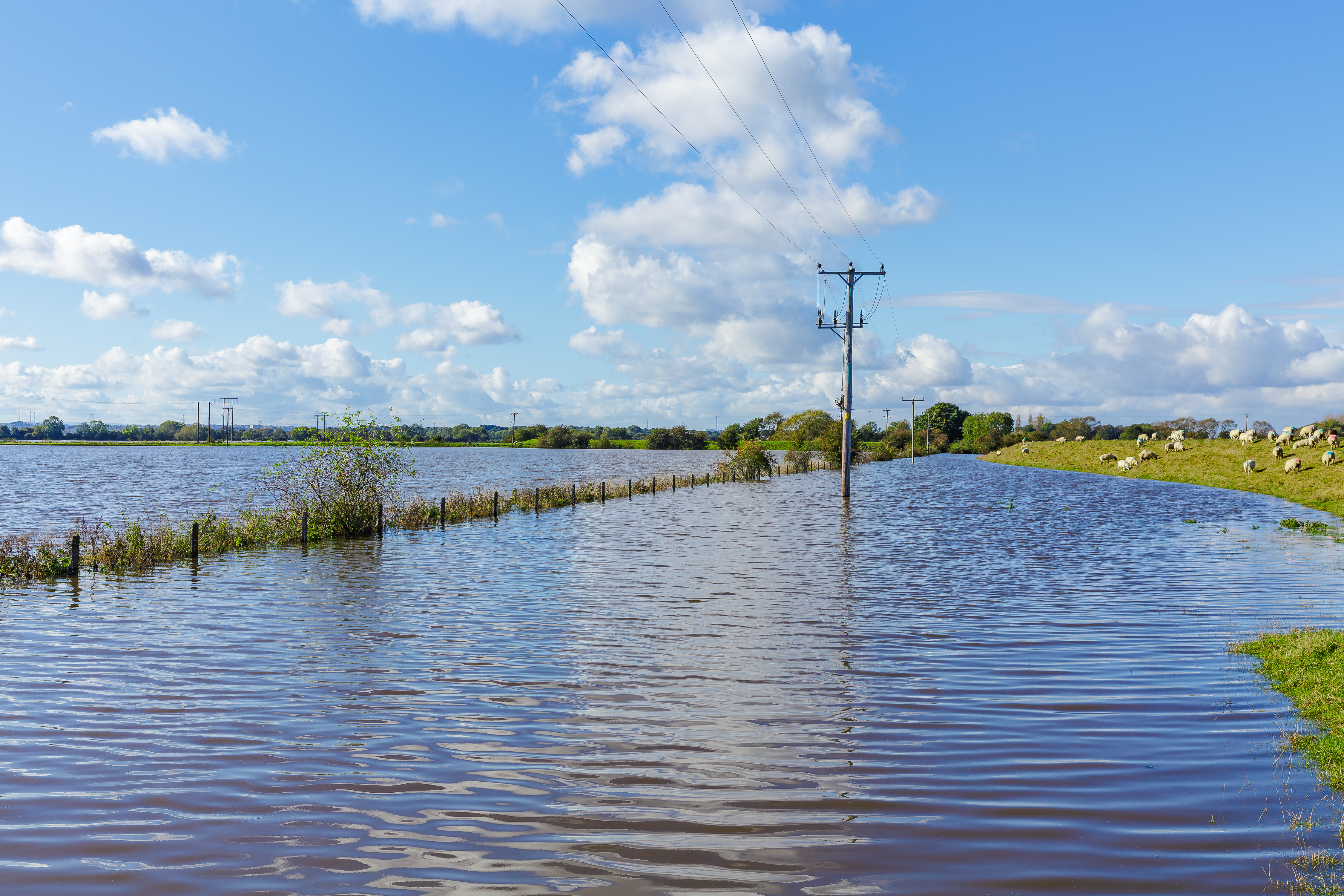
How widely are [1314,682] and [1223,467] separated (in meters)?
64.6

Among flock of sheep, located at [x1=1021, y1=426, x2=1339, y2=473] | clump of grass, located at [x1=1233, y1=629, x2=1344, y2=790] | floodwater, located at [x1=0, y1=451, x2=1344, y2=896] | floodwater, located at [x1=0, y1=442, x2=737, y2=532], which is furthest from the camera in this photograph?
flock of sheep, located at [x1=1021, y1=426, x2=1339, y2=473]

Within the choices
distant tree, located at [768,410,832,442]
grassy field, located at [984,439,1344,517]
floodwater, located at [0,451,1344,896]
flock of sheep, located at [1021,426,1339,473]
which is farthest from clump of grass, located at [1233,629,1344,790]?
distant tree, located at [768,410,832,442]

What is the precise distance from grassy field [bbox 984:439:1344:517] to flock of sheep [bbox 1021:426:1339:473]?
399 mm

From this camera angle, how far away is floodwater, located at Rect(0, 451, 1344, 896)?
17.5 ft

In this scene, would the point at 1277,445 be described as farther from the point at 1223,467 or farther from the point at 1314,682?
the point at 1314,682

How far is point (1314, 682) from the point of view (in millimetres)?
9086

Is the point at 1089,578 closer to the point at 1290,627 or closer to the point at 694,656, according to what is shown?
the point at 1290,627

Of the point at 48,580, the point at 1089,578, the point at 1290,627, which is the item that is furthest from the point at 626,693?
the point at 48,580

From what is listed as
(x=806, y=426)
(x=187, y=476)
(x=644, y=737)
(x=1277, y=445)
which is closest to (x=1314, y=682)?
(x=644, y=737)

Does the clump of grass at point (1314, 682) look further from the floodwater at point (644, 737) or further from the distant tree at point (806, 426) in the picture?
the distant tree at point (806, 426)

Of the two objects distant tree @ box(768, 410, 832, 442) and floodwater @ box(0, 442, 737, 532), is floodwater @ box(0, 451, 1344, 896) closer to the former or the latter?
floodwater @ box(0, 442, 737, 532)

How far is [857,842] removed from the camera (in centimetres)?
562

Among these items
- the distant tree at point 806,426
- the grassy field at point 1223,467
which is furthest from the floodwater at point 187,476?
the grassy field at point 1223,467

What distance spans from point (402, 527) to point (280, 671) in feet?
65.0
